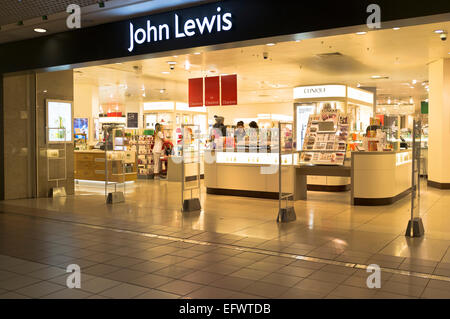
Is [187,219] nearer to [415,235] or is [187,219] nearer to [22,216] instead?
[22,216]

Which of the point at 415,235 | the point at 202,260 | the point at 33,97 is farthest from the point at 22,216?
the point at 415,235

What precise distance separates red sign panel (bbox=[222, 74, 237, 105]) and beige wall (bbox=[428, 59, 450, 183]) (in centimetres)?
502

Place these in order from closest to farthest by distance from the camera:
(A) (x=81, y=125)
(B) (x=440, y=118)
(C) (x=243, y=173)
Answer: (C) (x=243, y=173) → (B) (x=440, y=118) → (A) (x=81, y=125)

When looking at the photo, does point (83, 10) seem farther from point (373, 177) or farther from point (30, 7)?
point (373, 177)

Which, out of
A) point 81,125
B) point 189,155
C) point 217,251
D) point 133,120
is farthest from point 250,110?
point 217,251

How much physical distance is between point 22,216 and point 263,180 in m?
4.70

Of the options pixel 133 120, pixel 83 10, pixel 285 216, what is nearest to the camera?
pixel 83 10

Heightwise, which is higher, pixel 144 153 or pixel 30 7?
pixel 30 7

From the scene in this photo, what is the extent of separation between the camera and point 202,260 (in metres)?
4.54

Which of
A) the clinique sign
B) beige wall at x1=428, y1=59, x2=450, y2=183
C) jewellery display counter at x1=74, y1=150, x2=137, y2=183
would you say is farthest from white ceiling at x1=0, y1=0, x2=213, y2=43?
beige wall at x1=428, y1=59, x2=450, y2=183

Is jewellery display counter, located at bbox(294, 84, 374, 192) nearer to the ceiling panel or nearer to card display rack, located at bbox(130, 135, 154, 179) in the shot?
card display rack, located at bbox(130, 135, 154, 179)

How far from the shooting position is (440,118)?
34.6ft

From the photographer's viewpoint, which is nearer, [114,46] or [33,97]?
[114,46]
